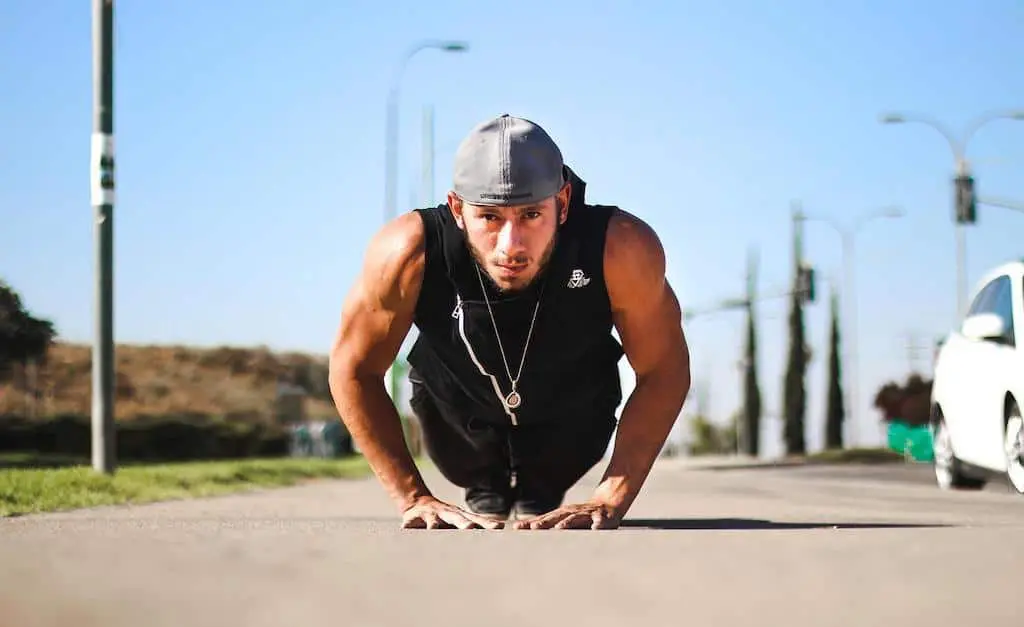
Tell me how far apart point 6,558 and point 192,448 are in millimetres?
42072

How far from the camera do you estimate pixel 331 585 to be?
147 inches

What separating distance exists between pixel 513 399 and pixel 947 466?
8.47m

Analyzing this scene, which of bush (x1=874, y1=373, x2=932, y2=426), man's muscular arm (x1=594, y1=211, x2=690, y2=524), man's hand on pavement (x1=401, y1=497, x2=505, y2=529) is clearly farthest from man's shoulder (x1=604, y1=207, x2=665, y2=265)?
bush (x1=874, y1=373, x2=932, y2=426)

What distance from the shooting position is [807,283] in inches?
2010

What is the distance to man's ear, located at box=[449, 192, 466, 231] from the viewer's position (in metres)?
5.90

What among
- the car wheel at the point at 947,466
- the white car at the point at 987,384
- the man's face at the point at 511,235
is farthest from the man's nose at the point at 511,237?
the car wheel at the point at 947,466

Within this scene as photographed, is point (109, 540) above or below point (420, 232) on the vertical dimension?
below

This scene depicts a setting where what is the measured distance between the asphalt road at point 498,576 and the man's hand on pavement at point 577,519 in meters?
0.36

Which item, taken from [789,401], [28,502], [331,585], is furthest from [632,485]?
[789,401]

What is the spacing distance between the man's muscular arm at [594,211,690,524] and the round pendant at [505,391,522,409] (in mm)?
466

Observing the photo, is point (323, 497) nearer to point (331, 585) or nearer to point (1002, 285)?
point (1002, 285)

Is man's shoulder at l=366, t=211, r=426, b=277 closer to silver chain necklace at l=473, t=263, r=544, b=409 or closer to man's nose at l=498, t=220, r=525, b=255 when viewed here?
silver chain necklace at l=473, t=263, r=544, b=409

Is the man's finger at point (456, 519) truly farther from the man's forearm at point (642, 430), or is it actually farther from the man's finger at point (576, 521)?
the man's forearm at point (642, 430)

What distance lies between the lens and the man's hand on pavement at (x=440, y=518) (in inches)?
225
